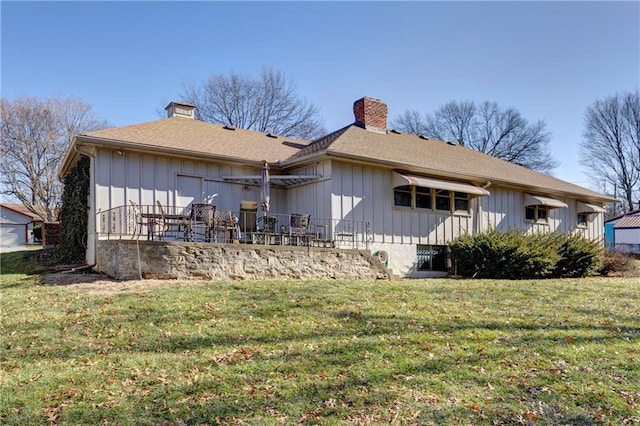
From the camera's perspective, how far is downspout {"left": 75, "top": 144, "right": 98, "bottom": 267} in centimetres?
1177

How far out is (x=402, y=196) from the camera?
48.5 ft

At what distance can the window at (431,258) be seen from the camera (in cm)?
1515

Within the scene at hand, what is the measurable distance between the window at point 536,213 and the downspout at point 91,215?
1561cm

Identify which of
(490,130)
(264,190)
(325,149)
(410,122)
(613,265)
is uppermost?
(410,122)

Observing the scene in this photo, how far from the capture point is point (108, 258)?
10625 mm

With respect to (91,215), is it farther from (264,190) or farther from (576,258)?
(576,258)

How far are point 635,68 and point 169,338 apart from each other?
64.8ft

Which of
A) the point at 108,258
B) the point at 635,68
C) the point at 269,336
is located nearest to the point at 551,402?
the point at 269,336

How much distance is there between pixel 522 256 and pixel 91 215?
40.5ft

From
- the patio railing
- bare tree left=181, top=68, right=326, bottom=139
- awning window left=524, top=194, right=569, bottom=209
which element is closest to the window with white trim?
the patio railing

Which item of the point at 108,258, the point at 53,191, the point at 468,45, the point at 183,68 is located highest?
the point at 183,68

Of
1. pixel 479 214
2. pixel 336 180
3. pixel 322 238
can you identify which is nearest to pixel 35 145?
pixel 336 180

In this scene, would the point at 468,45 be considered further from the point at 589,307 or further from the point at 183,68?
the point at 183,68

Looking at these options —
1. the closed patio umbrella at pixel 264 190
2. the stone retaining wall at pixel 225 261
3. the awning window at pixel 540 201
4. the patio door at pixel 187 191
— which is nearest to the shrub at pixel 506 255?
the awning window at pixel 540 201
